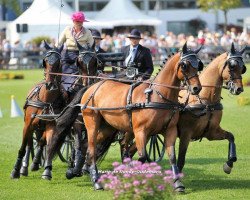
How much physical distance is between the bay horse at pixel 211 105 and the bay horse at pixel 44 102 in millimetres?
2140

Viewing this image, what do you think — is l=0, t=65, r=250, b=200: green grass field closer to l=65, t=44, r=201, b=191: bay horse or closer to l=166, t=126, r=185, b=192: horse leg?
l=166, t=126, r=185, b=192: horse leg

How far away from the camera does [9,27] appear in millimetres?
52469

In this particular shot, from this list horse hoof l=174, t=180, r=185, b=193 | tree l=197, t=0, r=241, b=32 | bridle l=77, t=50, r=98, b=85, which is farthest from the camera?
tree l=197, t=0, r=241, b=32

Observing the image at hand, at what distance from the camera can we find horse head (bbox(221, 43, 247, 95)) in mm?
14281

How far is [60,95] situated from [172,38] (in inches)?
1356

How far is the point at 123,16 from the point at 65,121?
3953cm

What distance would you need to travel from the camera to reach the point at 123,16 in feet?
177

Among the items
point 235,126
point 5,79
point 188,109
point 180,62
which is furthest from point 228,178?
point 5,79

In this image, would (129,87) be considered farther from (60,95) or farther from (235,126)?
(235,126)

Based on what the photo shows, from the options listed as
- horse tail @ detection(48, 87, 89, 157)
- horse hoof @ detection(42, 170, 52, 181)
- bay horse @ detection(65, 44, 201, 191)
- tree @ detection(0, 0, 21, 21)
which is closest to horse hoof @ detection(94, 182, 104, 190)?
bay horse @ detection(65, 44, 201, 191)

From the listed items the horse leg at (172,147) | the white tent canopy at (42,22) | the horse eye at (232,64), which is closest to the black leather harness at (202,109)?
the horse eye at (232,64)

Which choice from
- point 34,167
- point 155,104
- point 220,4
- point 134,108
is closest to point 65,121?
point 34,167

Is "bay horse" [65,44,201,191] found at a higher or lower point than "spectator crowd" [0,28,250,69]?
higher

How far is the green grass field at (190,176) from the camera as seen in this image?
515 inches
